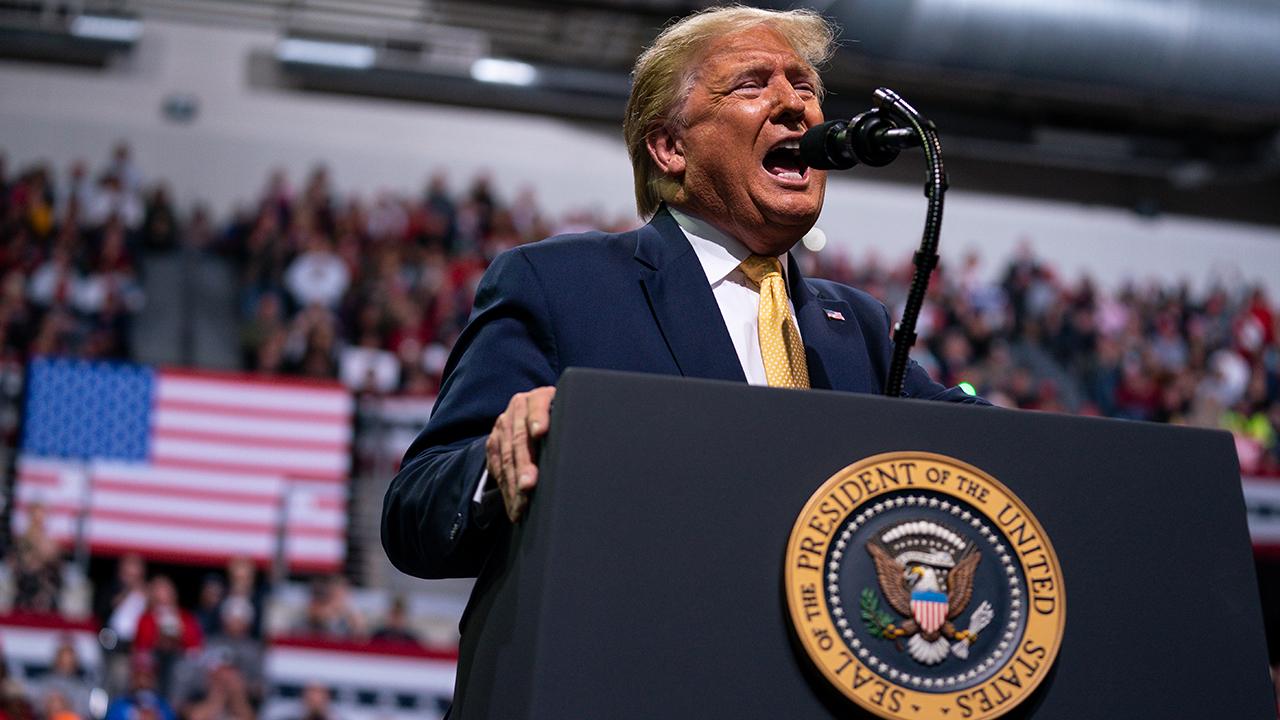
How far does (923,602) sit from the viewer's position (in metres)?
1.25

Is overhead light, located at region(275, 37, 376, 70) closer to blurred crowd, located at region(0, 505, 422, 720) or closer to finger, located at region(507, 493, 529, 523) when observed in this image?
blurred crowd, located at region(0, 505, 422, 720)

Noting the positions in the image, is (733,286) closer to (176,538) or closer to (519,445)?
(519,445)

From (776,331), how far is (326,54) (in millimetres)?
15366

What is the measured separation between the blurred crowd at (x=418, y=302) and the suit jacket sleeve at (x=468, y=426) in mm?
8436

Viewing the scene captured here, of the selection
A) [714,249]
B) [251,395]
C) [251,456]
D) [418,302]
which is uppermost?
[714,249]

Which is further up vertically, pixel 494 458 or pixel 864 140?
pixel 864 140

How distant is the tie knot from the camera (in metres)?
1.85

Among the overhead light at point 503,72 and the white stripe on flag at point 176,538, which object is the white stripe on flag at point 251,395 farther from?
the overhead light at point 503,72

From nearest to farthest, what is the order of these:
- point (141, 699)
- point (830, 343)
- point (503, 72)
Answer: point (830, 343) → point (141, 699) → point (503, 72)

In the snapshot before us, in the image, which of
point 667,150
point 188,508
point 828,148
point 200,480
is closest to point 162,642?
point 188,508

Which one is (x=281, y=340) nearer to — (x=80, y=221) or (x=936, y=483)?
(x=80, y=221)

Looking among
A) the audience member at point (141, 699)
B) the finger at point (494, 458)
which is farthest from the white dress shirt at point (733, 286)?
the audience member at point (141, 699)

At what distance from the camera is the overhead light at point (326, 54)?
53.5 ft

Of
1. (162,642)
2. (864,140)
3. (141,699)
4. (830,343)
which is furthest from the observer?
(162,642)
